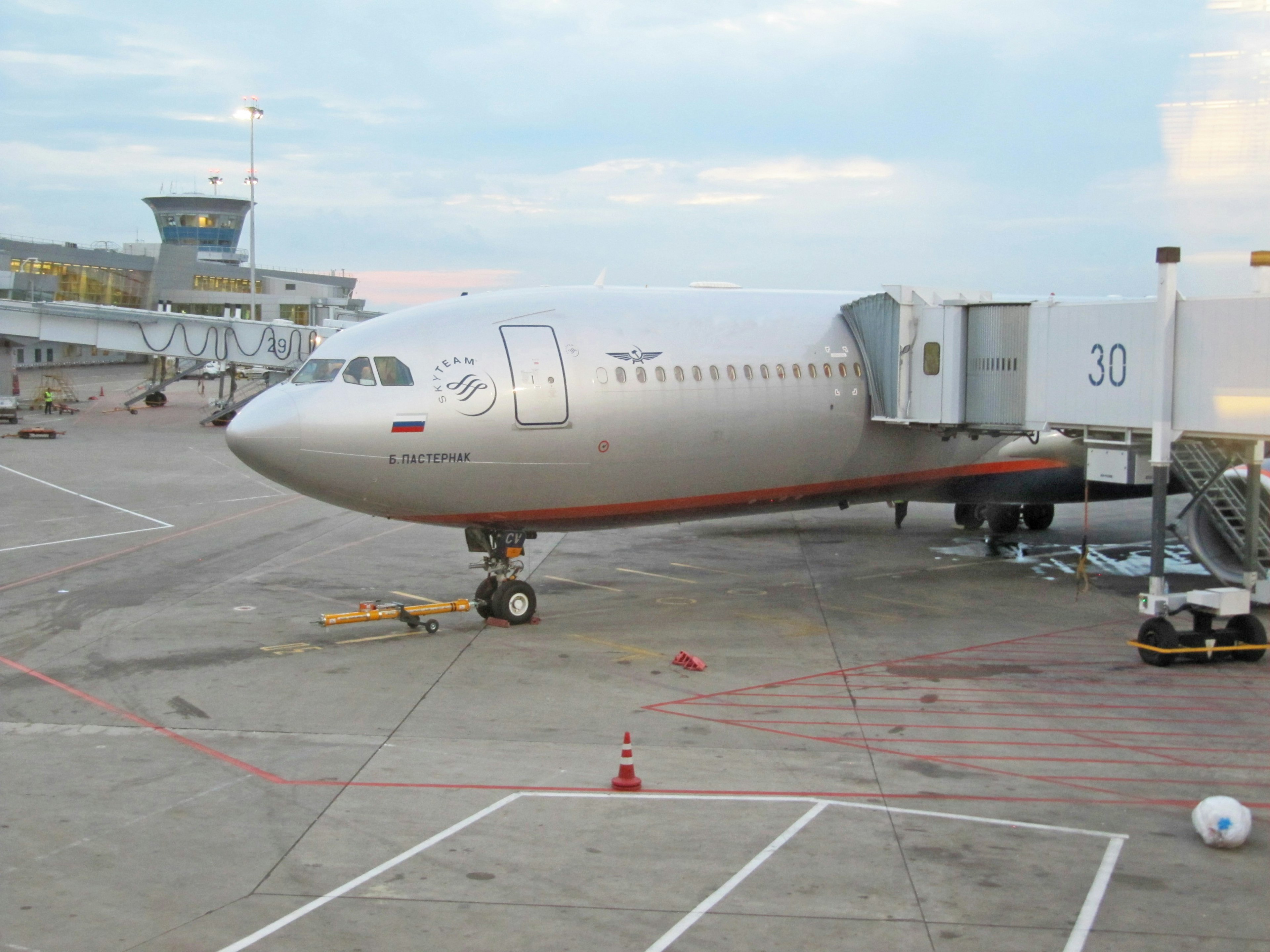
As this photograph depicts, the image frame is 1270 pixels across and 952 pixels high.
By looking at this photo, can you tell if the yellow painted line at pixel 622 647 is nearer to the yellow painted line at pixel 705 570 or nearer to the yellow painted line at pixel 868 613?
the yellow painted line at pixel 868 613

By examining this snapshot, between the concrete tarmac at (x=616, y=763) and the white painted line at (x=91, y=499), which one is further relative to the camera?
the white painted line at (x=91, y=499)

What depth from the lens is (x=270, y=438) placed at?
60.1 ft

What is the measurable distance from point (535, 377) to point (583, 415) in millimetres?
1013

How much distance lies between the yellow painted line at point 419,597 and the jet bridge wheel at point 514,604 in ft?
6.51

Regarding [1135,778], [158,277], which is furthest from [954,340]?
[158,277]

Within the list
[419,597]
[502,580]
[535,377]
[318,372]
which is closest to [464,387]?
[535,377]

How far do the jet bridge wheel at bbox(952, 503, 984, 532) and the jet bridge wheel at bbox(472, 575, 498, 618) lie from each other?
15.4 metres

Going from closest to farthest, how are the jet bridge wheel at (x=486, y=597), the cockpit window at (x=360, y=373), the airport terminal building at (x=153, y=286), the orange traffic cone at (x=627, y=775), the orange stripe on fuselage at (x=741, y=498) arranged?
1. the orange traffic cone at (x=627, y=775)
2. the cockpit window at (x=360, y=373)
3. the orange stripe on fuselage at (x=741, y=498)
4. the jet bridge wheel at (x=486, y=597)
5. the airport terminal building at (x=153, y=286)

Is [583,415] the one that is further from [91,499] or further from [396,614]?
[91,499]

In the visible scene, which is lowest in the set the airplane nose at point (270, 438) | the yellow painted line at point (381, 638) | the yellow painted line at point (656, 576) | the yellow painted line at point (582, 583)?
the yellow painted line at point (381, 638)

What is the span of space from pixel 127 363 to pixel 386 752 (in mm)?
142911

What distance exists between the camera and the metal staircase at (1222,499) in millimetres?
21719

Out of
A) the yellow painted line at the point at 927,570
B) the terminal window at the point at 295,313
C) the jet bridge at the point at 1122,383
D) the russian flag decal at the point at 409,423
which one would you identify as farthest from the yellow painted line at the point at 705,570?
the terminal window at the point at 295,313

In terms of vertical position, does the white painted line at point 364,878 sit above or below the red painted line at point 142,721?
above
